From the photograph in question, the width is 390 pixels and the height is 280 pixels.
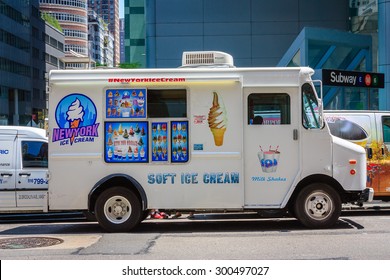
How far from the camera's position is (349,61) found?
97.5 feet

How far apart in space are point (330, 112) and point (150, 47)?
Answer: 2805 centimetres

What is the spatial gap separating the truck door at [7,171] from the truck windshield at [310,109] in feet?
19.5

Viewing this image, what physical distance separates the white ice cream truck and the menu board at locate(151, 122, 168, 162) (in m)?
0.02

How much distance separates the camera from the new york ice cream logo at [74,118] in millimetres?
9844

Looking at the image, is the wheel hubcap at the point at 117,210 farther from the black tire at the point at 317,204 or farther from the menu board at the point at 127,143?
the black tire at the point at 317,204

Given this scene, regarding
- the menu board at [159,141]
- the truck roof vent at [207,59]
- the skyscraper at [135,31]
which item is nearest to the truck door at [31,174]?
the menu board at [159,141]

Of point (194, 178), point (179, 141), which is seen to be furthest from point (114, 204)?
point (179, 141)

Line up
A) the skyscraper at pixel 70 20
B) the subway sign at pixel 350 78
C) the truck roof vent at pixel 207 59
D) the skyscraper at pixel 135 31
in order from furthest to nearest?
the skyscraper at pixel 70 20, the skyscraper at pixel 135 31, the subway sign at pixel 350 78, the truck roof vent at pixel 207 59

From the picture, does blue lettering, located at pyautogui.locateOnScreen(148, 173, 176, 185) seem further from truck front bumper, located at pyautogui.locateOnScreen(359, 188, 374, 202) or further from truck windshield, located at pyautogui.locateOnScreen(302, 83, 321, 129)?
truck front bumper, located at pyautogui.locateOnScreen(359, 188, 374, 202)

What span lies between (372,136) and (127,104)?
207 inches

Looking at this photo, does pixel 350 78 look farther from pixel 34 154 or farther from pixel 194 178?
pixel 34 154

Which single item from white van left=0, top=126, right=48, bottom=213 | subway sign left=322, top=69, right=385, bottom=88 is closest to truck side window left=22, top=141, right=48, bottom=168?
white van left=0, top=126, right=48, bottom=213

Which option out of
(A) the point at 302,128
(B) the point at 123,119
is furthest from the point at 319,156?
(B) the point at 123,119

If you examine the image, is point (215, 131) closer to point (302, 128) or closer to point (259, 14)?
point (302, 128)
